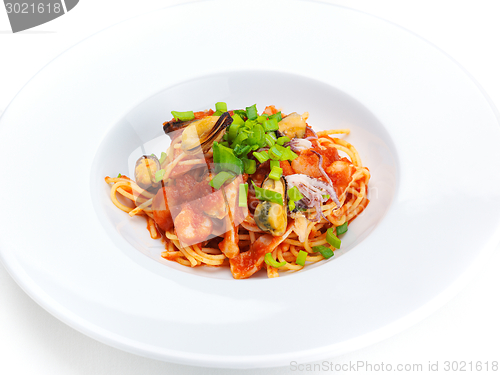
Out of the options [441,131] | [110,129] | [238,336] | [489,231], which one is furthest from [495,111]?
[110,129]

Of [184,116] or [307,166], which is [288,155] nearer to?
[307,166]

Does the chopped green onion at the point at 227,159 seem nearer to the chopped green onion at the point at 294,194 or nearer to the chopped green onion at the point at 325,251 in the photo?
the chopped green onion at the point at 294,194

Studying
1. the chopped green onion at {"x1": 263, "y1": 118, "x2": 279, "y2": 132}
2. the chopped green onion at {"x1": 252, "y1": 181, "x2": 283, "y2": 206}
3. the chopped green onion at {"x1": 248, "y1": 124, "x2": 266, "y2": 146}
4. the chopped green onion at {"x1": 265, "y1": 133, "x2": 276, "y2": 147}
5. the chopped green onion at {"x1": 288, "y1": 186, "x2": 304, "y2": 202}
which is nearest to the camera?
the chopped green onion at {"x1": 252, "y1": 181, "x2": 283, "y2": 206}

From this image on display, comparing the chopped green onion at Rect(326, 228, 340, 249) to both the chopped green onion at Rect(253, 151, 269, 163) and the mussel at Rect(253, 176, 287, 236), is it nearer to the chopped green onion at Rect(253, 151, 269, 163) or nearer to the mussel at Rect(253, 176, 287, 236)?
the mussel at Rect(253, 176, 287, 236)

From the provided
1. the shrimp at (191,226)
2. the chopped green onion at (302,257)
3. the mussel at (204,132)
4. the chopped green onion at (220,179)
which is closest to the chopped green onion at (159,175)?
the mussel at (204,132)

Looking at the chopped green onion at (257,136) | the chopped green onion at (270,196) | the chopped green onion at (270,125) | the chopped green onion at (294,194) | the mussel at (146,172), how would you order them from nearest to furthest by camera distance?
the chopped green onion at (270,196), the chopped green onion at (294,194), the chopped green onion at (257,136), the chopped green onion at (270,125), the mussel at (146,172)

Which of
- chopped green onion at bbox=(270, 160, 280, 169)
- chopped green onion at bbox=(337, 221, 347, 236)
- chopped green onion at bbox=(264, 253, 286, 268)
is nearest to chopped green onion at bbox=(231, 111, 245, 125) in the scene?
chopped green onion at bbox=(270, 160, 280, 169)

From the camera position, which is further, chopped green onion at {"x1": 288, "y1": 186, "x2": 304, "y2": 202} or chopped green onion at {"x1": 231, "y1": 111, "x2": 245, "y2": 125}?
chopped green onion at {"x1": 231, "y1": 111, "x2": 245, "y2": 125}
